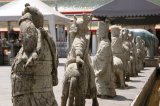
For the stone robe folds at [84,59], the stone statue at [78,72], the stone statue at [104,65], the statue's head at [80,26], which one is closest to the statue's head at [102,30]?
the stone statue at [104,65]

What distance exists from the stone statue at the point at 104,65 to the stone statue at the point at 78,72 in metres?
2.22

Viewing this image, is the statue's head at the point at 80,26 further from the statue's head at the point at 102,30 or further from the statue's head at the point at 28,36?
the statue's head at the point at 28,36

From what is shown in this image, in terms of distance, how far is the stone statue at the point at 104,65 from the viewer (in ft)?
31.9

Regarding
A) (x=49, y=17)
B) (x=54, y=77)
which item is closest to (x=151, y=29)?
(x=49, y=17)

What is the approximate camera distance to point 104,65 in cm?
977

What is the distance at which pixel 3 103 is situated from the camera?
924 centimetres

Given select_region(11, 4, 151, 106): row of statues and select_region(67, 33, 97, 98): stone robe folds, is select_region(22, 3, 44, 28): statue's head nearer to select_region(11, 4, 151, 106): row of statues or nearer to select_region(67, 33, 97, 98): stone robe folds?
select_region(11, 4, 151, 106): row of statues

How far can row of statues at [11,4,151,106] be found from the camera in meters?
4.70

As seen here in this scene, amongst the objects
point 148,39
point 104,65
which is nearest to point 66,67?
point 104,65

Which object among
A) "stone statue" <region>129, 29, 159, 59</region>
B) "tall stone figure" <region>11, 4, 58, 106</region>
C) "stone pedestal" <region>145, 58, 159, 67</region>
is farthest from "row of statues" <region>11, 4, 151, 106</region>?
"stone statue" <region>129, 29, 159, 59</region>

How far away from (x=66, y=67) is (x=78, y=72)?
0.36 m

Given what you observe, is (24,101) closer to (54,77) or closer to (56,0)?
(54,77)

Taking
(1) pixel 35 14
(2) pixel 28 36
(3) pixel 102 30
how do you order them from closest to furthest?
(2) pixel 28 36
(1) pixel 35 14
(3) pixel 102 30

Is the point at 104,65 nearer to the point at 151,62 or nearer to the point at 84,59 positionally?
the point at 84,59
